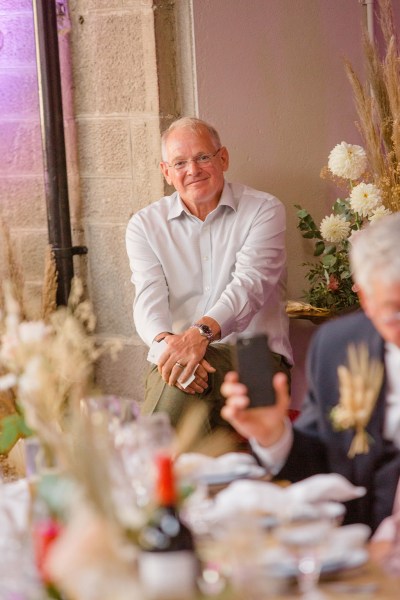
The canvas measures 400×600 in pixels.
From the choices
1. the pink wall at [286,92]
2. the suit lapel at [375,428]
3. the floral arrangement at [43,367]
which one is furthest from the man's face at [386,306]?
the pink wall at [286,92]

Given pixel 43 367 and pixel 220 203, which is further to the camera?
pixel 220 203

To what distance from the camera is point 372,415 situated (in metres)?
2.43

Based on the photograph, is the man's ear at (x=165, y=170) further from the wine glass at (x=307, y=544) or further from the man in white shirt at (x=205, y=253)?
the wine glass at (x=307, y=544)

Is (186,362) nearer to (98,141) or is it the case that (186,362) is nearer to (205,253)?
(205,253)

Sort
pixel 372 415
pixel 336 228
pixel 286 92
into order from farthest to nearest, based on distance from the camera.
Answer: pixel 286 92 → pixel 336 228 → pixel 372 415

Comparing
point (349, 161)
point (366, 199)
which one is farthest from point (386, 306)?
point (349, 161)

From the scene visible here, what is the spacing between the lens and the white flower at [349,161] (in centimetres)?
433

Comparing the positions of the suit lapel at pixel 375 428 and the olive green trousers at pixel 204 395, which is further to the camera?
the olive green trousers at pixel 204 395

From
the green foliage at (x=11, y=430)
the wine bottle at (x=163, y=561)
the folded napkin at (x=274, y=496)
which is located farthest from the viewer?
the green foliage at (x=11, y=430)

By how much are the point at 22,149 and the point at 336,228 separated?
144cm

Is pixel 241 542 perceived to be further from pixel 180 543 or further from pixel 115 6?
pixel 115 6

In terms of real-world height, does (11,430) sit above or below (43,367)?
below

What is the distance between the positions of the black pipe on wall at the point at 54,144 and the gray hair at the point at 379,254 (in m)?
2.57

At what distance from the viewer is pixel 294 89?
4652 mm
